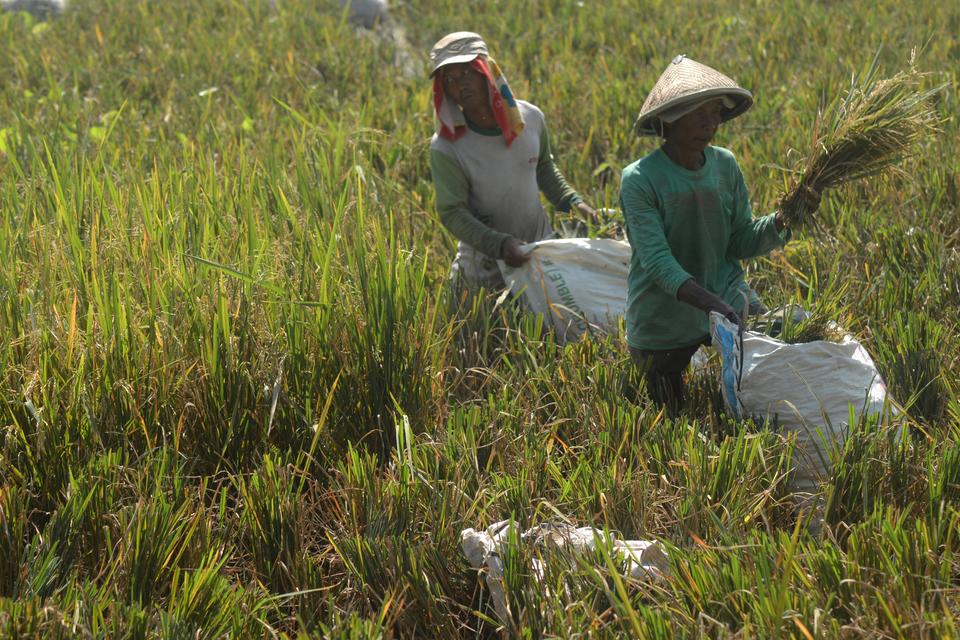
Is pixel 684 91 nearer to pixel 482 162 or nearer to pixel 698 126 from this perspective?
pixel 698 126

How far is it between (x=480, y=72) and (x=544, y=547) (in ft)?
5.63

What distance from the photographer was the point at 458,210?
11.2 ft

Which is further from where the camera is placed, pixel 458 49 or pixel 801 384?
pixel 458 49

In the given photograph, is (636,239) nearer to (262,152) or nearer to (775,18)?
(262,152)

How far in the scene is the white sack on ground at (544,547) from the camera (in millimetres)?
1953

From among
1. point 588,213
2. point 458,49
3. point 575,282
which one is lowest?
point 575,282

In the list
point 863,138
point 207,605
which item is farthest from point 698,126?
point 207,605

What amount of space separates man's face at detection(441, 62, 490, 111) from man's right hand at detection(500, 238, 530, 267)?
0.44 meters

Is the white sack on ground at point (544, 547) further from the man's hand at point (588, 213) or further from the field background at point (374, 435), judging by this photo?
the man's hand at point (588, 213)

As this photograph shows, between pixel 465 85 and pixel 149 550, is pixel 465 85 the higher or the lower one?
the higher one

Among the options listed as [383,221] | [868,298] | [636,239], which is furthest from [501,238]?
[868,298]

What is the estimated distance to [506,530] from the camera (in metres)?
2.05

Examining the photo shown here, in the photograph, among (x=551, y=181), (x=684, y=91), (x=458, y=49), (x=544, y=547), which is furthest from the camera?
(x=551, y=181)

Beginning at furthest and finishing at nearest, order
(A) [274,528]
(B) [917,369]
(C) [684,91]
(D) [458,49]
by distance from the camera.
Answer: (D) [458,49]
(B) [917,369]
(C) [684,91]
(A) [274,528]
